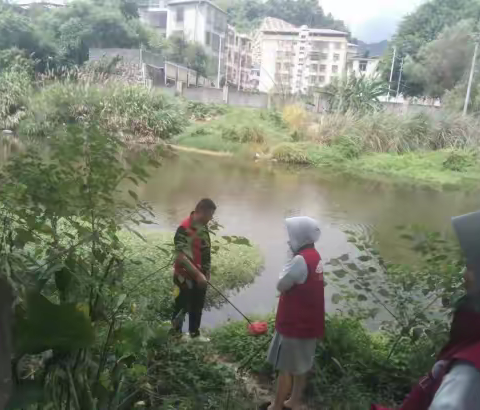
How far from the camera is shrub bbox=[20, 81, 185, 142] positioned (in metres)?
2.21

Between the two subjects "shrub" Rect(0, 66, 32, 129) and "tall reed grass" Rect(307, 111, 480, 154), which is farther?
"tall reed grass" Rect(307, 111, 480, 154)

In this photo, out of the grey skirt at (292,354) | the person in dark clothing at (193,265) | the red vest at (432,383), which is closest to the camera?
the red vest at (432,383)

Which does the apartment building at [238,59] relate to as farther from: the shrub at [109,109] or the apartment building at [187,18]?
the shrub at [109,109]

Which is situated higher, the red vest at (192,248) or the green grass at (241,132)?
the green grass at (241,132)

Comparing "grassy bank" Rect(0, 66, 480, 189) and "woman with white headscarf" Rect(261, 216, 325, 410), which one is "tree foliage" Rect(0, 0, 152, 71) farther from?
"woman with white headscarf" Rect(261, 216, 325, 410)

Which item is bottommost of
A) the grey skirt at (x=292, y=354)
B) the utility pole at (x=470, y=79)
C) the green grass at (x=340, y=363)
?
the green grass at (x=340, y=363)

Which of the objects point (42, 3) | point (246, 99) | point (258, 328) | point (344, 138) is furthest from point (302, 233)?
point (42, 3)

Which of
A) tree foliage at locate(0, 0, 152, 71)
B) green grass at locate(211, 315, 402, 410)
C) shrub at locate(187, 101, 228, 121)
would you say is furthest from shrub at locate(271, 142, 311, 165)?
tree foliage at locate(0, 0, 152, 71)

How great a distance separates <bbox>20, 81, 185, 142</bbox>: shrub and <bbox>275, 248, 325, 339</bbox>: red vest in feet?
3.28

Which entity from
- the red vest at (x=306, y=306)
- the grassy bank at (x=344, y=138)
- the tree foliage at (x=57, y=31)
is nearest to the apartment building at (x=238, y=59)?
the grassy bank at (x=344, y=138)

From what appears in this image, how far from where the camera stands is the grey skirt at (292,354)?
182 cm

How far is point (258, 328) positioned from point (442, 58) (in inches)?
69.0

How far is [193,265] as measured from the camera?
6.40ft

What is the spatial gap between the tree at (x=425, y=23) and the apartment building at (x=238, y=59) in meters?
0.77
